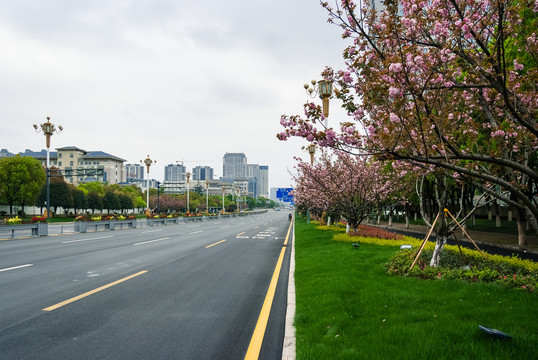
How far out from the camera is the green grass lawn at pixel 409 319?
3855 millimetres

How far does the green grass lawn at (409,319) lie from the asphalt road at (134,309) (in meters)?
0.68

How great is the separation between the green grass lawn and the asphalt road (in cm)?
68

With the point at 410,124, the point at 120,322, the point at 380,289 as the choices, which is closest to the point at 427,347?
the point at 380,289

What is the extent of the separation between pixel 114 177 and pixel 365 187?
510 ft

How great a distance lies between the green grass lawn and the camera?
3855 mm

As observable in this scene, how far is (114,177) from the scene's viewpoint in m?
154

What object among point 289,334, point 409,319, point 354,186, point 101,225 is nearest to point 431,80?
point 409,319

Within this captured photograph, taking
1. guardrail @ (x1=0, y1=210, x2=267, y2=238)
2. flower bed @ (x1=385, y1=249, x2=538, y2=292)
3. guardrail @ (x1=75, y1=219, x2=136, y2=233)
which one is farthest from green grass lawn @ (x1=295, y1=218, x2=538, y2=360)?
guardrail @ (x1=75, y1=219, x2=136, y2=233)

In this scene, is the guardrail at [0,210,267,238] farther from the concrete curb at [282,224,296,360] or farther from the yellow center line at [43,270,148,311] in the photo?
the concrete curb at [282,224,296,360]

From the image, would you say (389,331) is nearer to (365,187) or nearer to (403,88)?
(403,88)

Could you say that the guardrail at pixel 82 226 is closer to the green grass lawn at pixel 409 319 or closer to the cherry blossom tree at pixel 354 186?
the cherry blossom tree at pixel 354 186

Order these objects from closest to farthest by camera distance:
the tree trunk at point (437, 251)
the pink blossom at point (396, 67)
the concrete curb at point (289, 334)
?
the concrete curb at point (289, 334) → the pink blossom at point (396, 67) → the tree trunk at point (437, 251)

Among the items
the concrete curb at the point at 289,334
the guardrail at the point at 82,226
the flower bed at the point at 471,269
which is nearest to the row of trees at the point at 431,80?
the flower bed at the point at 471,269

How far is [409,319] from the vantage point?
192 inches
